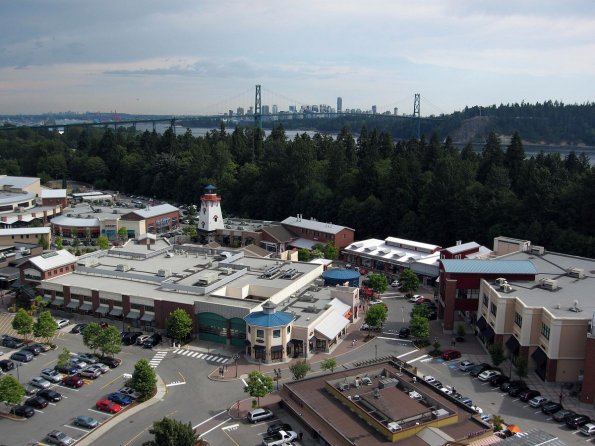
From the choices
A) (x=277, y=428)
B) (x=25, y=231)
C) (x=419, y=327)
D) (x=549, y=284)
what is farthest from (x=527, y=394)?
(x=25, y=231)

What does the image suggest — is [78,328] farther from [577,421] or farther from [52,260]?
[577,421]

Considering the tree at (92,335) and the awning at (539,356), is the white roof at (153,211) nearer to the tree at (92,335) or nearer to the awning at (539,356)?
the tree at (92,335)

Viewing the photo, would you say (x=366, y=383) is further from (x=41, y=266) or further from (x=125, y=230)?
(x=125, y=230)

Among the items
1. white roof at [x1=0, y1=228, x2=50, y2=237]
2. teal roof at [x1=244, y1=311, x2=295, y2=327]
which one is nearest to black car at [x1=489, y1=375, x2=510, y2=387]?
teal roof at [x1=244, y1=311, x2=295, y2=327]

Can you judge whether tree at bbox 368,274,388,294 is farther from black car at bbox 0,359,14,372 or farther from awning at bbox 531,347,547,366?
black car at bbox 0,359,14,372

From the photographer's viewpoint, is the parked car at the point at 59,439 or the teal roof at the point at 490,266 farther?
the teal roof at the point at 490,266

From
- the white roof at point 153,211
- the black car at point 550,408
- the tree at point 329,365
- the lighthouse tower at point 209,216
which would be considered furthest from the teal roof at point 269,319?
the white roof at point 153,211
